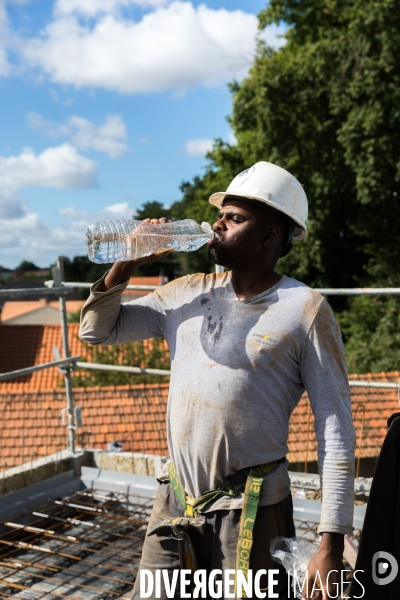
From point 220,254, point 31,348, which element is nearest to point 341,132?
point 220,254

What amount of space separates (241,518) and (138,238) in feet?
4.10

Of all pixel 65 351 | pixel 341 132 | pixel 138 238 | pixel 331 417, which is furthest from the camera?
pixel 341 132

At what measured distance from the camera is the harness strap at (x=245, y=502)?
7.70 feet

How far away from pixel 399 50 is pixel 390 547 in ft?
52.1

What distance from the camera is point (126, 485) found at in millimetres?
4953

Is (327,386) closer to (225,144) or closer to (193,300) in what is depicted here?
(193,300)

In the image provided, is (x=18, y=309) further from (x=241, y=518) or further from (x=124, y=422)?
(x=241, y=518)

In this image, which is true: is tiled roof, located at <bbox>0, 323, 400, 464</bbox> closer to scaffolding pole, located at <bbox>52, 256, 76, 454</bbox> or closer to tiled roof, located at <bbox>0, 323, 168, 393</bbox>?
scaffolding pole, located at <bbox>52, 256, 76, 454</bbox>

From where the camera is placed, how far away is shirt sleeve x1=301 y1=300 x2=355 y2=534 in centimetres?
229

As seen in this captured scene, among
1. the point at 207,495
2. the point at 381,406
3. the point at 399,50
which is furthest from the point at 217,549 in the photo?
the point at 399,50

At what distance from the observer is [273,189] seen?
8.45ft

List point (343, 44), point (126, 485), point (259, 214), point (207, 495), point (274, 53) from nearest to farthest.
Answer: point (207, 495) < point (259, 214) < point (126, 485) < point (343, 44) < point (274, 53)

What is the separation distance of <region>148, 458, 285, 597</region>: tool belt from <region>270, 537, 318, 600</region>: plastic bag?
0.45ft

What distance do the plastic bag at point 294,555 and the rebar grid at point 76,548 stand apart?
5.12ft
